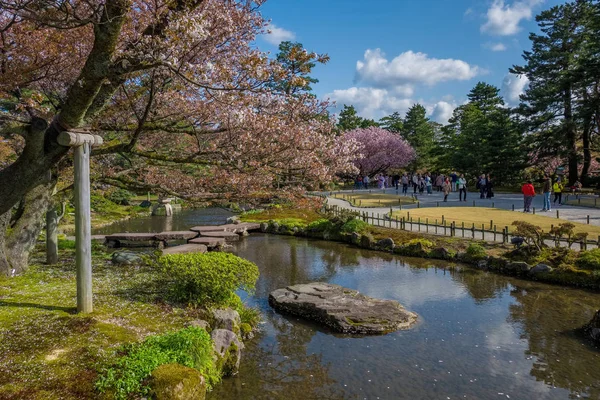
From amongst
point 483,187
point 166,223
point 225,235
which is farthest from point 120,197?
point 483,187

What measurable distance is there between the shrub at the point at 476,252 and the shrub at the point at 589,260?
2.83 m

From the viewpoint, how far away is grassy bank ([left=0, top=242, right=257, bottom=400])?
17.6 ft

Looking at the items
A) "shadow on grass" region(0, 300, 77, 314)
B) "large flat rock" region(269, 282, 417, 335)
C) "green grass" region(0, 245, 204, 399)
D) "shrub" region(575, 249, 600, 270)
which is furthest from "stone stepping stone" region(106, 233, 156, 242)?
"shrub" region(575, 249, 600, 270)

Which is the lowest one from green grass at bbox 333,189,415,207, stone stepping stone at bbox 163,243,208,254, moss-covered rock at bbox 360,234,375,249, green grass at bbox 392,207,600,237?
moss-covered rock at bbox 360,234,375,249

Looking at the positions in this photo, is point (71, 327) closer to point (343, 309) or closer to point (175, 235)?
point (343, 309)

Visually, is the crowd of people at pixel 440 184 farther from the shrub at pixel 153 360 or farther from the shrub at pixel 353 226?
the shrub at pixel 153 360

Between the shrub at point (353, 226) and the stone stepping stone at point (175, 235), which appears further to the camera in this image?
the shrub at point (353, 226)

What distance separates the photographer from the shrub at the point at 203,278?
853 centimetres

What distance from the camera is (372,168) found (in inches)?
2159

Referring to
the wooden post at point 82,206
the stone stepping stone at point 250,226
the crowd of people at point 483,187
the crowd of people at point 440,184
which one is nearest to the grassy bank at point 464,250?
the stone stepping stone at point 250,226

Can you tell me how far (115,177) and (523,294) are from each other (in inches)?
429

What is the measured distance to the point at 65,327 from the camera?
6.79 m

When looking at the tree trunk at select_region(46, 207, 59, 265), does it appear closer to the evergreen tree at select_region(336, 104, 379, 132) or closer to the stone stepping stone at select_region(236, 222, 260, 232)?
the stone stepping stone at select_region(236, 222, 260, 232)

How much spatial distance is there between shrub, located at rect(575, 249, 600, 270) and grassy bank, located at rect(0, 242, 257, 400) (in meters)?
9.61
